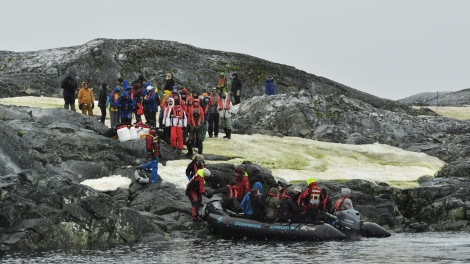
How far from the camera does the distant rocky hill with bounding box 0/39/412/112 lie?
2653 inches

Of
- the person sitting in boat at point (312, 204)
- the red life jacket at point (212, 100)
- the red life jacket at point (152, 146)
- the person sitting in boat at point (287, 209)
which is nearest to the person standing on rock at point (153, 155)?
the red life jacket at point (152, 146)

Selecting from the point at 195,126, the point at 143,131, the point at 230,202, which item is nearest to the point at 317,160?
the point at 195,126

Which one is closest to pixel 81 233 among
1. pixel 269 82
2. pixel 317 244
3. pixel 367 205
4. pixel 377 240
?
pixel 317 244

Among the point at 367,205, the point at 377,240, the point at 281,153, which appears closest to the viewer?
the point at 377,240

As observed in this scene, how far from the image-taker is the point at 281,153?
160 feet

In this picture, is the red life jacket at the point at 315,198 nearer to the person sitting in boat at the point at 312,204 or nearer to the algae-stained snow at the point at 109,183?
the person sitting in boat at the point at 312,204

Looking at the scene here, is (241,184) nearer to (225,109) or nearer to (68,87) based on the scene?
(225,109)

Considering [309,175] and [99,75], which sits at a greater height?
[99,75]

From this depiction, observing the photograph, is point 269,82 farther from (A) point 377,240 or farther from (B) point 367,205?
(A) point 377,240

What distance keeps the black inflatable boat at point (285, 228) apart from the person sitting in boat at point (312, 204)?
808 millimetres

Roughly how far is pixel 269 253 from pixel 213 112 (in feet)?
67.3

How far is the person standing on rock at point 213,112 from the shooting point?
48.0 metres

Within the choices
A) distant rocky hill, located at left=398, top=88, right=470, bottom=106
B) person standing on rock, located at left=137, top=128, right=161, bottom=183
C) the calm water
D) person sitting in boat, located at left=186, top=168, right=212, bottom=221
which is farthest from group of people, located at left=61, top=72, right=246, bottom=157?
distant rocky hill, located at left=398, top=88, right=470, bottom=106

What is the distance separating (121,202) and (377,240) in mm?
11614
